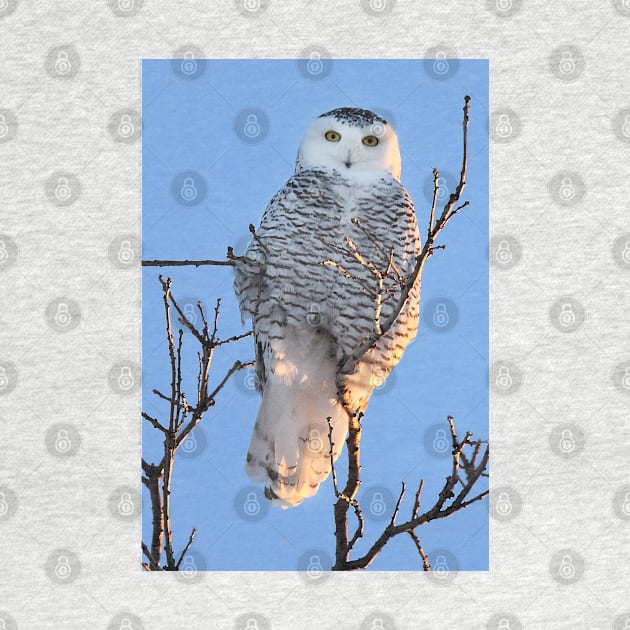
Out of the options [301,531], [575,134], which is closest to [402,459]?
[301,531]

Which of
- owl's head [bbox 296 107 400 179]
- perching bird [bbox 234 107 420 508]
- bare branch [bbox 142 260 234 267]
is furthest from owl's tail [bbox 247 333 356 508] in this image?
owl's head [bbox 296 107 400 179]

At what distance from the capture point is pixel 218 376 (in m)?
2.13

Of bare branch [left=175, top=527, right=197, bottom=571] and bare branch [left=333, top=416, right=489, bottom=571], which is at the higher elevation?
bare branch [left=333, top=416, right=489, bottom=571]

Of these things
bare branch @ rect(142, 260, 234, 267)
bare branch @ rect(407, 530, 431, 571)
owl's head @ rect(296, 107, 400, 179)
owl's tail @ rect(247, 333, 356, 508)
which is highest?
owl's head @ rect(296, 107, 400, 179)

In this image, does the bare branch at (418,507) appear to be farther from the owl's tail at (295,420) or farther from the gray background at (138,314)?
the owl's tail at (295,420)

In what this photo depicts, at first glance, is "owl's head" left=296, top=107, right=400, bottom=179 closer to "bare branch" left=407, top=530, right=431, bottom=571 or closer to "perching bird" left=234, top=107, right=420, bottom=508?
"perching bird" left=234, top=107, right=420, bottom=508

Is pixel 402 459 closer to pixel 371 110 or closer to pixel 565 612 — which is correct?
pixel 565 612

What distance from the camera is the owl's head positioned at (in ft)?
7.69

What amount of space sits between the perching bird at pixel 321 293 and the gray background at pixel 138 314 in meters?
0.24

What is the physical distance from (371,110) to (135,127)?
660 millimetres

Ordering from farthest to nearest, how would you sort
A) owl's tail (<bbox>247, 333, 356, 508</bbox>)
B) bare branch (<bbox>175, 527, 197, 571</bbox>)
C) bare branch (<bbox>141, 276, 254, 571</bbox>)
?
owl's tail (<bbox>247, 333, 356, 508</bbox>) < bare branch (<bbox>175, 527, 197, 571</bbox>) < bare branch (<bbox>141, 276, 254, 571</bbox>)

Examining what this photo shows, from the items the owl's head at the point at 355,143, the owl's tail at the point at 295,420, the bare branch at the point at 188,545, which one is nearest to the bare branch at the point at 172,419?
the bare branch at the point at 188,545

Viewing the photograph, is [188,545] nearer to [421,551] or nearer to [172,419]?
[172,419]

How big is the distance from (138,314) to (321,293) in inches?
19.9
